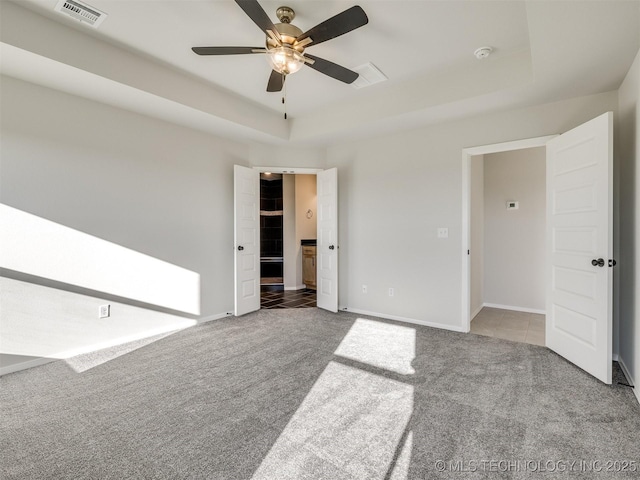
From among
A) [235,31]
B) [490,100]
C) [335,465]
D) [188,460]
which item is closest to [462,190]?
[490,100]

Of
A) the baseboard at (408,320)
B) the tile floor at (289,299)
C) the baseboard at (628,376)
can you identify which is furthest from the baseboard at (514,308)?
the tile floor at (289,299)

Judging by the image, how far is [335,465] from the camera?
158 cm

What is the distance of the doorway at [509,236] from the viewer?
459 centimetres

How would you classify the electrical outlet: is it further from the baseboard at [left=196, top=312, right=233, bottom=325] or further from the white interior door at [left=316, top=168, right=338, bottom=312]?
the white interior door at [left=316, top=168, right=338, bottom=312]

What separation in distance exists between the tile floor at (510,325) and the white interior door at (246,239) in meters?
3.04

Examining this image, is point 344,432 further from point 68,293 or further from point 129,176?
point 129,176

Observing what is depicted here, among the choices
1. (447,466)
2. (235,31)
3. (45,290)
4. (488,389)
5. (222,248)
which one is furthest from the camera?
(222,248)

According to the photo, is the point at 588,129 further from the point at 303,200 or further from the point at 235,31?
the point at 303,200

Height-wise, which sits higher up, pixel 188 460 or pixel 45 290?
pixel 45 290

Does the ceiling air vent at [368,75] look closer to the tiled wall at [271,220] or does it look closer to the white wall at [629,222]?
the white wall at [629,222]

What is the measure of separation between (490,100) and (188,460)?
3.84 m

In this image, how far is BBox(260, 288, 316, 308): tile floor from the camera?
5.24 metres

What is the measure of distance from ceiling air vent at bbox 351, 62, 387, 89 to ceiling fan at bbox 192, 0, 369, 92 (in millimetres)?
695

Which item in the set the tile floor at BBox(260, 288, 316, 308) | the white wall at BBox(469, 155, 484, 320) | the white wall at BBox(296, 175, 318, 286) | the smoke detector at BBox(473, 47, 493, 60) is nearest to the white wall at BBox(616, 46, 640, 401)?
the smoke detector at BBox(473, 47, 493, 60)
